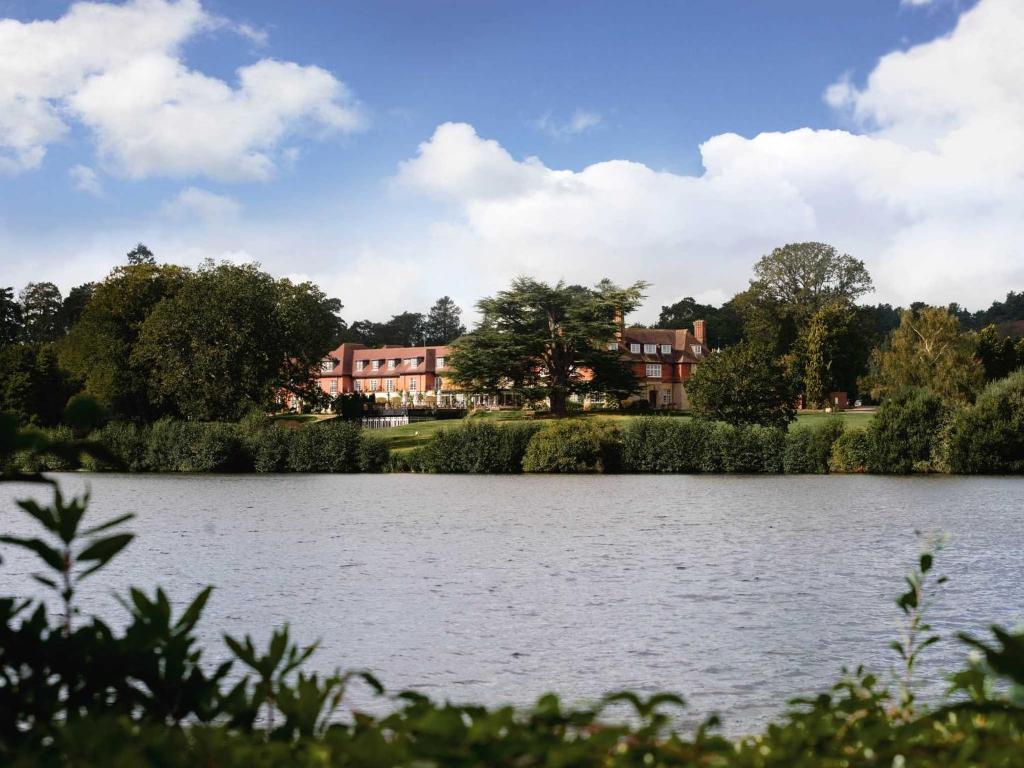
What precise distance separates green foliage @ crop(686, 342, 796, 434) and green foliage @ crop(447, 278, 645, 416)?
18.6m

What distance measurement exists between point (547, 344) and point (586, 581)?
172 ft

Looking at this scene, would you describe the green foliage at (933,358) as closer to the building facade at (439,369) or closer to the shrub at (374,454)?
the building facade at (439,369)

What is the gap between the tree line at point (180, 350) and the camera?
5341 centimetres

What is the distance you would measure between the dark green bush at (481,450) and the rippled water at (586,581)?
1454 centimetres

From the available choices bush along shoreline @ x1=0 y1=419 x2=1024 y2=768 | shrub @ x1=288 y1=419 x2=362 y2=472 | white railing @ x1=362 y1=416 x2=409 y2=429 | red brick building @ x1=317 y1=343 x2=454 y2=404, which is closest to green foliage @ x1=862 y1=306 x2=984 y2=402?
shrub @ x1=288 y1=419 x2=362 y2=472

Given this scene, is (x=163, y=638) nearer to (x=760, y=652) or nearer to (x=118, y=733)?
(x=118, y=733)

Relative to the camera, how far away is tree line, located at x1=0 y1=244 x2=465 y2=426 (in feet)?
175

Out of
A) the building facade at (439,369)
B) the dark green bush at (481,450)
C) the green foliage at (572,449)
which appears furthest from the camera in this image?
the building facade at (439,369)

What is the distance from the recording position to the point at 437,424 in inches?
2591

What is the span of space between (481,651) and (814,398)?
6594 cm

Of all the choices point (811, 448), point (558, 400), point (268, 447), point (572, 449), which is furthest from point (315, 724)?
point (558, 400)

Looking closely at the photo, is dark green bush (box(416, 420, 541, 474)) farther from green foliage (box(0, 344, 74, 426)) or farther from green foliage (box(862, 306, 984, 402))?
green foliage (box(0, 344, 74, 426))

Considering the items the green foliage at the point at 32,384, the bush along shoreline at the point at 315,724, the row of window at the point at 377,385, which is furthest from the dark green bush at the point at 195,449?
the row of window at the point at 377,385

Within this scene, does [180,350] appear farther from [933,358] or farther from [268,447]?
[933,358]
